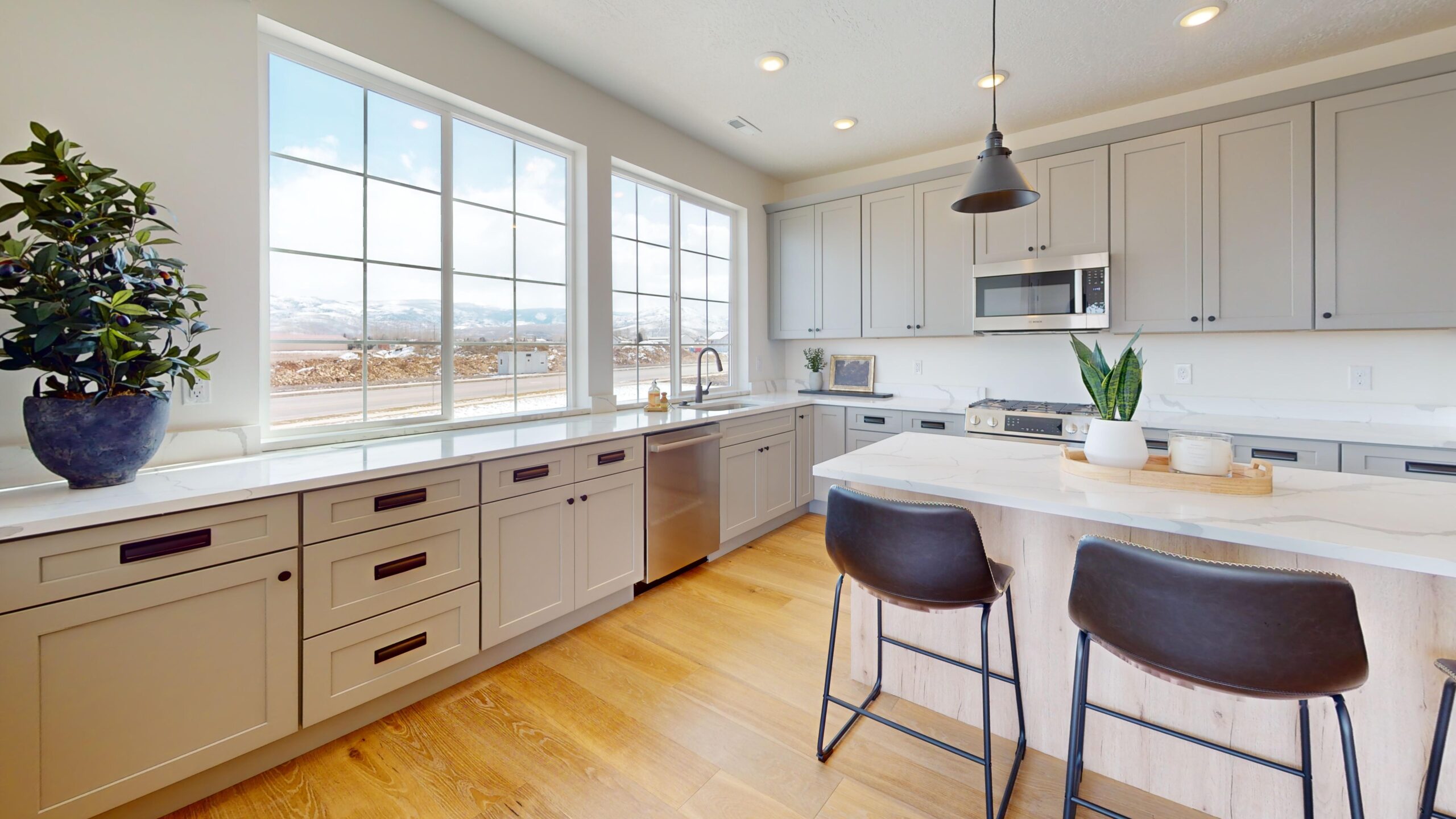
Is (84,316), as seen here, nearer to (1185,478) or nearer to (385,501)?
(385,501)

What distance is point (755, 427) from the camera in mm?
3561

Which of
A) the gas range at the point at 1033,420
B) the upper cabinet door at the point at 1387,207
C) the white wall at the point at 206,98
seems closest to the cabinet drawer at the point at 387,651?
the white wall at the point at 206,98

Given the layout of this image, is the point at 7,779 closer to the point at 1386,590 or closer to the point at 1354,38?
the point at 1386,590

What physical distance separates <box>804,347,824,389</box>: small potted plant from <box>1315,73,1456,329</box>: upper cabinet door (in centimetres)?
286

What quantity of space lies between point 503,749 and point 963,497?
5.25 feet

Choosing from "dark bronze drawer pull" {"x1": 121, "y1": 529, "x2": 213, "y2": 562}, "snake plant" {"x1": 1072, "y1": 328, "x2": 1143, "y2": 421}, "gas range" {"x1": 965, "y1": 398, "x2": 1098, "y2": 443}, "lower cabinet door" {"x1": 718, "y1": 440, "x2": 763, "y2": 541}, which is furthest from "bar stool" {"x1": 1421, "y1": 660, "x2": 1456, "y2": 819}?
"dark bronze drawer pull" {"x1": 121, "y1": 529, "x2": 213, "y2": 562}

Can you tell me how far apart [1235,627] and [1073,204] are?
9.97 ft

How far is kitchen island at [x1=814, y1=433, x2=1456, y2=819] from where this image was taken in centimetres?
120

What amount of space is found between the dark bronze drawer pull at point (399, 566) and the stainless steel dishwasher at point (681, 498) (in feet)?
3.58

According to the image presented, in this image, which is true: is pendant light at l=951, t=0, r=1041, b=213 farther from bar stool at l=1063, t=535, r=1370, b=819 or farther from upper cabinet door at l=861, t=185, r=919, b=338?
upper cabinet door at l=861, t=185, r=919, b=338

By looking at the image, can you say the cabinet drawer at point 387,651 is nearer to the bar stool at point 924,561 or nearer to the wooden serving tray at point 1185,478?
the bar stool at point 924,561

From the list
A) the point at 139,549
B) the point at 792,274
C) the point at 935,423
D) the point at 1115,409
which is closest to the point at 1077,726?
the point at 1115,409

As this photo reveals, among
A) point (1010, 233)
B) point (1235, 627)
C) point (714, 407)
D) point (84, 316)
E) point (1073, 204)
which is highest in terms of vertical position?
point (1073, 204)

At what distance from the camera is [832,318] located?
14.3 feet
